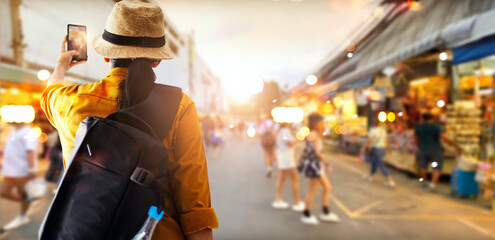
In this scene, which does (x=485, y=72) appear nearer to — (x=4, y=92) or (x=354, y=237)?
(x=354, y=237)

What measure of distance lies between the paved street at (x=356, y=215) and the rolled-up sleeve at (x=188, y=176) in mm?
1818

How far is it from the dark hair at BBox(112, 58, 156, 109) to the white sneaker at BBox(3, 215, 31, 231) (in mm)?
4587

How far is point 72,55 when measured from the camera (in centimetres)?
110

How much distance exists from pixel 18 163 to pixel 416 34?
864 cm

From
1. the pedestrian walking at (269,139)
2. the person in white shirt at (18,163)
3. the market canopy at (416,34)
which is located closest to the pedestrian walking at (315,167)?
the market canopy at (416,34)

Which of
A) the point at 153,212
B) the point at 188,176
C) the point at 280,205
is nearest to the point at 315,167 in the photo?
the point at 280,205

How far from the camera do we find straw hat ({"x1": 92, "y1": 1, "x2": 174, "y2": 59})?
966 millimetres

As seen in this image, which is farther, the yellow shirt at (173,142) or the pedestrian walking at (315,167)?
the pedestrian walking at (315,167)

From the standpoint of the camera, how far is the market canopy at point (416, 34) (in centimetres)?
530

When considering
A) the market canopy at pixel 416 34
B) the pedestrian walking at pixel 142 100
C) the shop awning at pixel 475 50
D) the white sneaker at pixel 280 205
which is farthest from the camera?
the market canopy at pixel 416 34

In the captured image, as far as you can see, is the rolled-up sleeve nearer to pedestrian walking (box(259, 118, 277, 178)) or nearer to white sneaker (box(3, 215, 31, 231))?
white sneaker (box(3, 215, 31, 231))

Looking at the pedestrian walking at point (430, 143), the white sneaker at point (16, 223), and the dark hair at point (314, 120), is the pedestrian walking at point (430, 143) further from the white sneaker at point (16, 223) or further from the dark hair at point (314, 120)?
the white sneaker at point (16, 223)

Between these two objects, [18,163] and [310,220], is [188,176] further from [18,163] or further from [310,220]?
[18,163]

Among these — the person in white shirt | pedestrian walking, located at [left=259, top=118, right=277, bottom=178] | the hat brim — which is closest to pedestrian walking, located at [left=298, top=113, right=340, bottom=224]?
pedestrian walking, located at [left=259, top=118, right=277, bottom=178]
